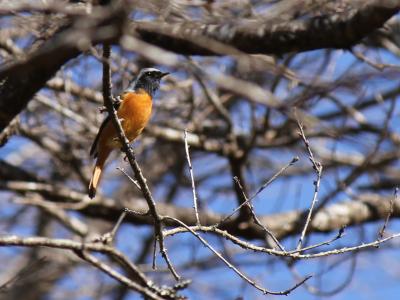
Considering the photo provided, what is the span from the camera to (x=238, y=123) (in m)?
8.12

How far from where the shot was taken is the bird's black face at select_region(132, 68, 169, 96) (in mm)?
6453

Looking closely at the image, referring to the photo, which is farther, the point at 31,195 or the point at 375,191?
the point at 375,191

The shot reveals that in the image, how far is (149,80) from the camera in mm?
6516

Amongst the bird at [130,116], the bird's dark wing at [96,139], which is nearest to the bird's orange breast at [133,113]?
the bird at [130,116]

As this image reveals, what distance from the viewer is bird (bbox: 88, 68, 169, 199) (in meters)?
6.02

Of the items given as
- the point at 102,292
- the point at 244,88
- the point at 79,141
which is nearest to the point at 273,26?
the point at 244,88

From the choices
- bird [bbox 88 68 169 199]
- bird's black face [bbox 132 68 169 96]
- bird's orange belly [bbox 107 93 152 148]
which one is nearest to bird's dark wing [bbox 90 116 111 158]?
bird [bbox 88 68 169 199]

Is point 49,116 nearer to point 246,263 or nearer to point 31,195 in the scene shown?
point 31,195

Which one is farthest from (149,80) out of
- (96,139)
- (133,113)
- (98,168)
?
(98,168)

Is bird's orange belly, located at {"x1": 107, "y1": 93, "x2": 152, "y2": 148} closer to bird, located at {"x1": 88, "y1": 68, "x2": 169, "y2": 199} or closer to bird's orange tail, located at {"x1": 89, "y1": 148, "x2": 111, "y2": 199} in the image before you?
bird, located at {"x1": 88, "y1": 68, "x2": 169, "y2": 199}

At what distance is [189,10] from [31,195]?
2.38 meters

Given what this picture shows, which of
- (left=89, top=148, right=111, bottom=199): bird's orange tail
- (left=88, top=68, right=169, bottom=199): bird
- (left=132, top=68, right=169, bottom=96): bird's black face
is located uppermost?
(left=132, top=68, right=169, bottom=96): bird's black face

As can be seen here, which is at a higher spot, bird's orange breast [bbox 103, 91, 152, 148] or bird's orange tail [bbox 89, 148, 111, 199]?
bird's orange breast [bbox 103, 91, 152, 148]

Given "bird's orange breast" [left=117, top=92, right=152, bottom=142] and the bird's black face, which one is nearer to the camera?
"bird's orange breast" [left=117, top=92, right=152, bottom=142]
